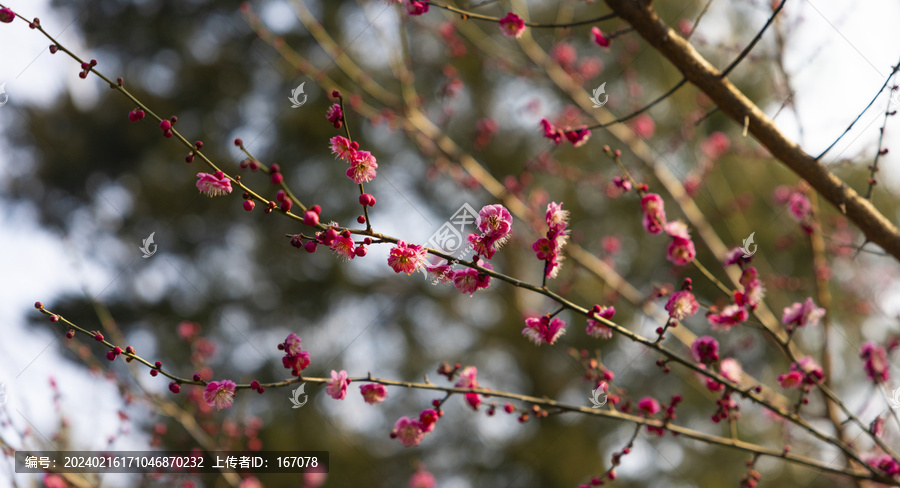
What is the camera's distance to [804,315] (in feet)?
5.71

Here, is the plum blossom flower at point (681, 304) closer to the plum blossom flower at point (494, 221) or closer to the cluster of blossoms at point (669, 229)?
the cluster of blossoms at point (669, 229)

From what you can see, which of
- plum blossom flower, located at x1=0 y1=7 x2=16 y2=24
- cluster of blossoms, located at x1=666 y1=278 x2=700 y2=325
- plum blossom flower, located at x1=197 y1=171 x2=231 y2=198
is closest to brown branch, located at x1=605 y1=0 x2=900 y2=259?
cluster of blossoms, located at x1=666 y1=278 x2=700 y2=325

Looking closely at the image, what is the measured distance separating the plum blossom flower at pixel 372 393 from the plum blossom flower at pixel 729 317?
3.25 feet

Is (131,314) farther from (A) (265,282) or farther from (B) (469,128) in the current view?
(B) (469,128)

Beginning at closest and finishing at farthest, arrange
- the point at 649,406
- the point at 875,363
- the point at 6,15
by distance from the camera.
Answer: the point at 6,15 < the point at 649,406 < the point at 875,363

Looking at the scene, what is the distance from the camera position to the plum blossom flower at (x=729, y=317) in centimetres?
165

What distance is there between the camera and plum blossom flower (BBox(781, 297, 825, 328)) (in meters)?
1.72

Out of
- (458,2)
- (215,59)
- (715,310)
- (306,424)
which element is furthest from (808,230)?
(215,59)

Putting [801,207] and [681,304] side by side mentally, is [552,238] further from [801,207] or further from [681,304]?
[801,207]


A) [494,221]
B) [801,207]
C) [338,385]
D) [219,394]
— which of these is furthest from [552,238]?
[801,207]

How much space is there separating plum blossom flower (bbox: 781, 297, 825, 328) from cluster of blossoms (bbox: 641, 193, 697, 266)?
0.45 m

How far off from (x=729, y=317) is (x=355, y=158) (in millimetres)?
1192

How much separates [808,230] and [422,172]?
4.71m

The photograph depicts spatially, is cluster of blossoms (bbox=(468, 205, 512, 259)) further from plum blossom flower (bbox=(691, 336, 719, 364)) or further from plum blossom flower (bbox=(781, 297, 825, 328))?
plum blossom flower (bbox=(781, 297, 825, 328))
